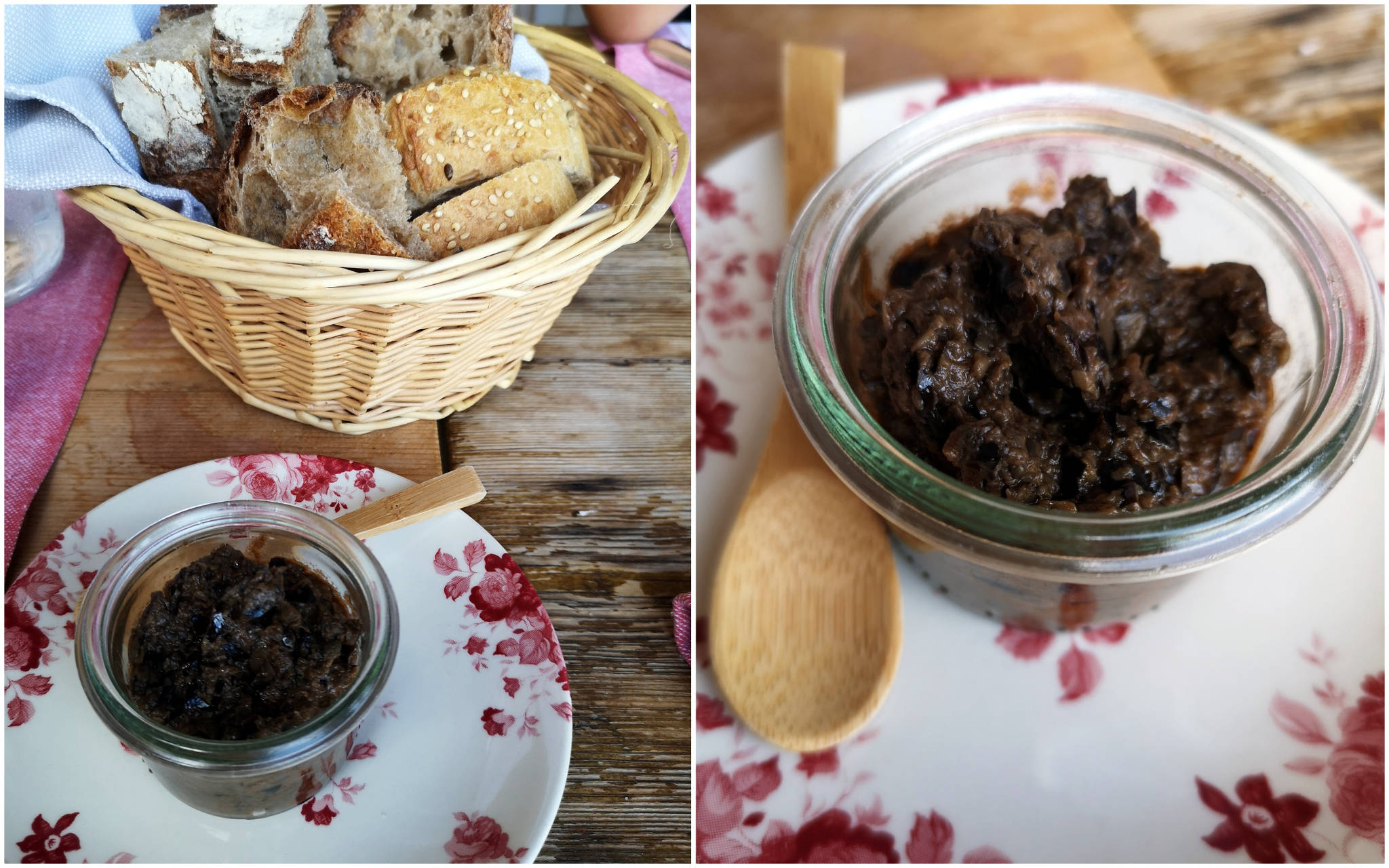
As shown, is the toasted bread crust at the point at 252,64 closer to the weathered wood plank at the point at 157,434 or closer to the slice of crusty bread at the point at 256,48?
the slice of crusty bread at the point at 256,48

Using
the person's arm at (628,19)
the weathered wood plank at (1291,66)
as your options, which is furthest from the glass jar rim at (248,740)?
the weathered wood plank at (1291,66)

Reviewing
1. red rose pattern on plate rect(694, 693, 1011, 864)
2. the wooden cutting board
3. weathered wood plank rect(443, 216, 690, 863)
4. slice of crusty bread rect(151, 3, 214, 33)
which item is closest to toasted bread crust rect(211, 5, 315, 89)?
slice of crusty bread rect(151, 3, 214, 33)

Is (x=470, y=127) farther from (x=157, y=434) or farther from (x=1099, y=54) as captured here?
(x=1099, y=54)

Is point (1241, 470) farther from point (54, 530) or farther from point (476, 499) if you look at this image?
point (54, 530)

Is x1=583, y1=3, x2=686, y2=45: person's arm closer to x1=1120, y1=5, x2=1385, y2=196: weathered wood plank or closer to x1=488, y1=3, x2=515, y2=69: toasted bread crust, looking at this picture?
x1=488, y1=3, x2=515, y2=69: toasted bread crust

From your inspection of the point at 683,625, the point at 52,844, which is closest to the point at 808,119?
the point at 683,625

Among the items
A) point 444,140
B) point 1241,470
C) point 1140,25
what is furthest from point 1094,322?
point 1140,25
